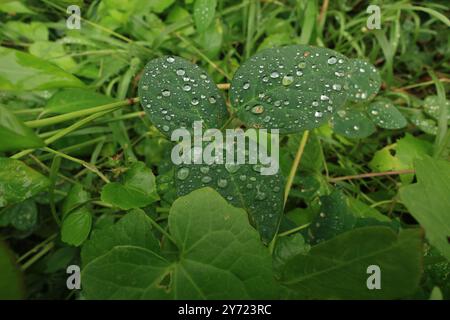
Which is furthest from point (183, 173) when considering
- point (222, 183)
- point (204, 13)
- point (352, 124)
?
point (204, 13)

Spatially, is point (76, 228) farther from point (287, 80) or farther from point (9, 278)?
point (287, 80)

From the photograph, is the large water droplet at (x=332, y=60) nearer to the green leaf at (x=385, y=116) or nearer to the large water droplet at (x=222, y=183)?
the large water droplet at (x=222, y=183)

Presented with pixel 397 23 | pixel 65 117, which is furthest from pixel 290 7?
pixel 65 117

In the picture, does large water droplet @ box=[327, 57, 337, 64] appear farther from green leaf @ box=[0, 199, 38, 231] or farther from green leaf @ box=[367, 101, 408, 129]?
green leaf @ box=[0, 199, 38, 231]

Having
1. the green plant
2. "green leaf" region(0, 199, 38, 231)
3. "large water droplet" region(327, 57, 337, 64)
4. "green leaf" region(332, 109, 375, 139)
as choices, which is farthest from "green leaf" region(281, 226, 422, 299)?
"green leaf" region(0, 199, 38, 231)

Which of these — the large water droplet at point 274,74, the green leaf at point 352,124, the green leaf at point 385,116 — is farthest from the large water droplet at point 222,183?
the green leaf at point 385,116
